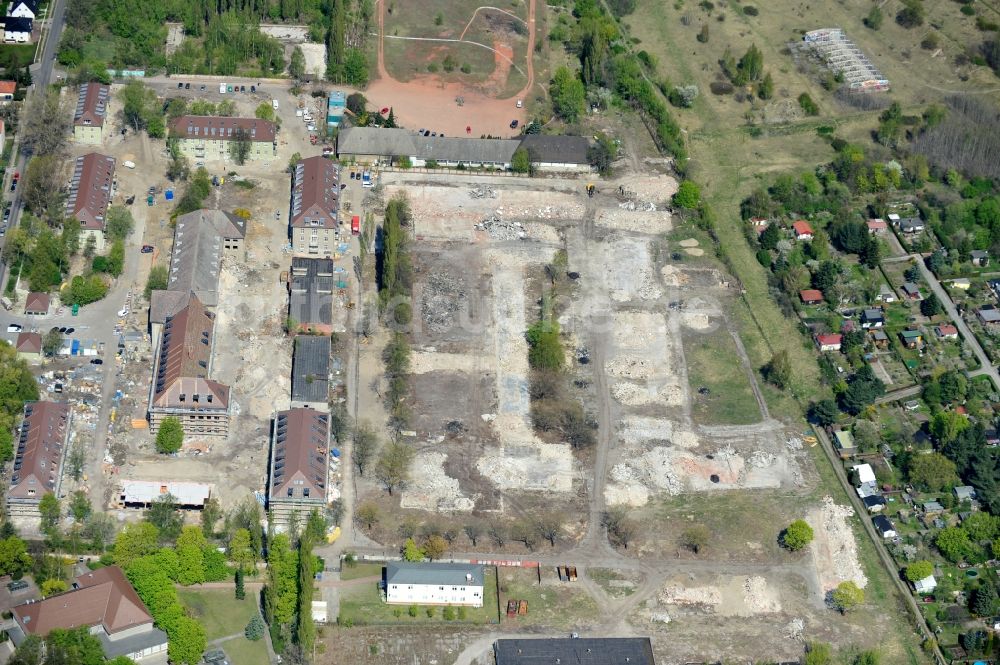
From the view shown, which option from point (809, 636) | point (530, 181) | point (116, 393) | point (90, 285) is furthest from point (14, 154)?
point (809, 636)

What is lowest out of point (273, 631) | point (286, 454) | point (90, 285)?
point (273, 631)

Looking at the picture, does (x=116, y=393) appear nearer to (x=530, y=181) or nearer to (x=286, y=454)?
(x=286, y=454)

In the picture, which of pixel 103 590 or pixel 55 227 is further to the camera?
pixel 55 227

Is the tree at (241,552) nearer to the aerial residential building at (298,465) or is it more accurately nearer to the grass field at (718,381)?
the aerial residential building at (298,465)

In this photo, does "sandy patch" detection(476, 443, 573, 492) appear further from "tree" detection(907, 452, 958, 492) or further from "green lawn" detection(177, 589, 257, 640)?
"tree" detection(907, 452, 958, 492)

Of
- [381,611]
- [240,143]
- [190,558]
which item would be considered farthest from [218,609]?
[240,143]

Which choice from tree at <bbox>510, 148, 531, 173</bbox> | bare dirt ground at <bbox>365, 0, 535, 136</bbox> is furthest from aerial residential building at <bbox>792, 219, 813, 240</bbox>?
bare dirt ground at <bbox>365, 0, 535, 136</bbox>
